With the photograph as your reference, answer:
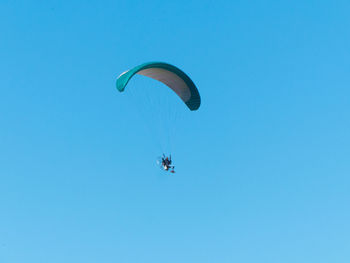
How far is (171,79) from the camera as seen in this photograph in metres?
40.6

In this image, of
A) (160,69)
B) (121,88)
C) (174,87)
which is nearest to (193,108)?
(174,87)

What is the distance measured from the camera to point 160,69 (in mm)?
39031

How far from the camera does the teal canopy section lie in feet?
120

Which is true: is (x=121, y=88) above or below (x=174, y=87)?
below

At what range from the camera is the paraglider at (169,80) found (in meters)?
36.6

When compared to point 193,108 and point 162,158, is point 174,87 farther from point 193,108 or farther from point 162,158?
point 162,158

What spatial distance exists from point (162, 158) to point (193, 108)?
534 cm

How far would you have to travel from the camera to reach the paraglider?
120 feet

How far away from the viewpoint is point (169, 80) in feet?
134

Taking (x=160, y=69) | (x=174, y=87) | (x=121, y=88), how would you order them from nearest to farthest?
(x=121, y=88), (x=160, y=69), (x=174, y=87)

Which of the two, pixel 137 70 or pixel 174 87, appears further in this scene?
pixel 174 87

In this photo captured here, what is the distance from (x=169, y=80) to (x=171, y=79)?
301 mm

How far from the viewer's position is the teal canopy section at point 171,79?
36594 millimetres

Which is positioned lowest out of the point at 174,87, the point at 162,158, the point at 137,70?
the point at 162,158
